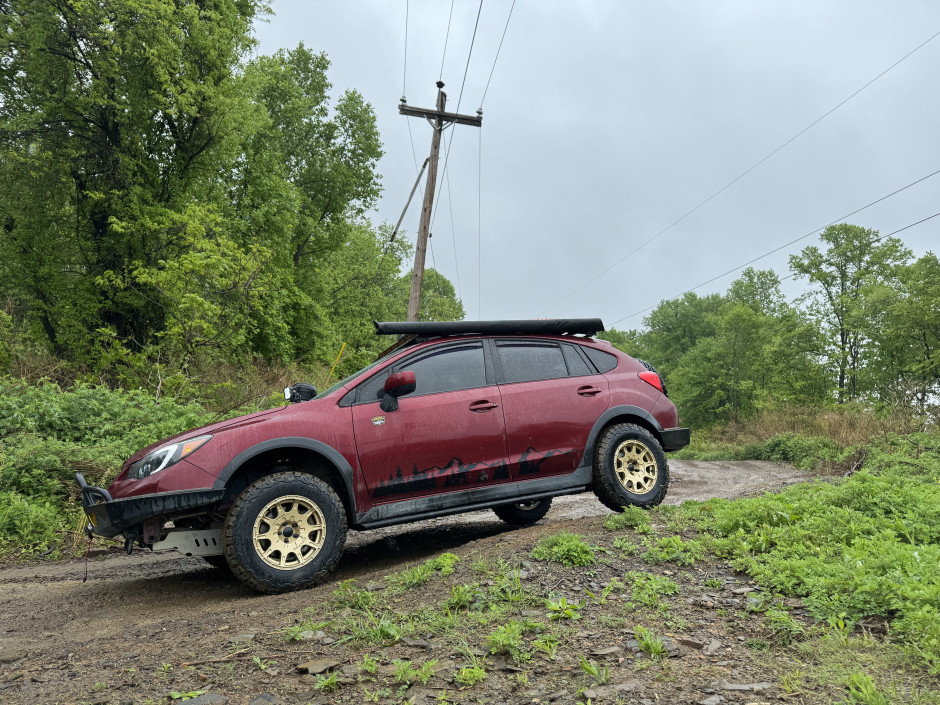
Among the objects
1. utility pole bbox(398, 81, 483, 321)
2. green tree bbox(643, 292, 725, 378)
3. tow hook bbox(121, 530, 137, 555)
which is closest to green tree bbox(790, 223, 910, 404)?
green tree bbox(643, 292, 725, 378)

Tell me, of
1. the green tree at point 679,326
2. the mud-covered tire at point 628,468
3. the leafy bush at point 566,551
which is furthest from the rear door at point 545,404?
the green tree at point 679,326

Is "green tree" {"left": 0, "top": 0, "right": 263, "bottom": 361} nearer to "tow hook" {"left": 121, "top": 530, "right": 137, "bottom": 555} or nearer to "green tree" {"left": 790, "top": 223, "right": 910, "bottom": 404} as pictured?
"tow hook" {"left": 121, "top": 530, "right": 137, "bottom": 555}

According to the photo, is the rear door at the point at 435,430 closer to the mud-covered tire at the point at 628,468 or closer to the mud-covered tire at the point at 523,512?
the mud-covered tire at the point at 628,468

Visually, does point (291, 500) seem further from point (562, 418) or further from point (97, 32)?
point (97, 32)

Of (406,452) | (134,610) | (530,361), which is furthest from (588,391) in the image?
(134,610)

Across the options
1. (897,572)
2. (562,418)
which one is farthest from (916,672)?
(562,418)

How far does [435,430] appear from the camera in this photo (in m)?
5.34

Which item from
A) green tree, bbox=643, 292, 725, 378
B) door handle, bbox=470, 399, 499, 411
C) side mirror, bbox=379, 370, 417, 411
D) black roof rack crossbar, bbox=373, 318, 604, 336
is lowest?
door handle, bbox=470, 399, 499, 411

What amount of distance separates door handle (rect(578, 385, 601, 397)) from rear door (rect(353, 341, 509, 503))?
88cm

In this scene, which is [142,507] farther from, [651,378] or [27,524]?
[651,378]

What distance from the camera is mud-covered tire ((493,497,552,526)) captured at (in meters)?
7.31

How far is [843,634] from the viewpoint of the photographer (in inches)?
124

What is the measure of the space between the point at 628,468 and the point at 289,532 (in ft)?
10.3

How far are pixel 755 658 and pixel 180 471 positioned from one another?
379cm
